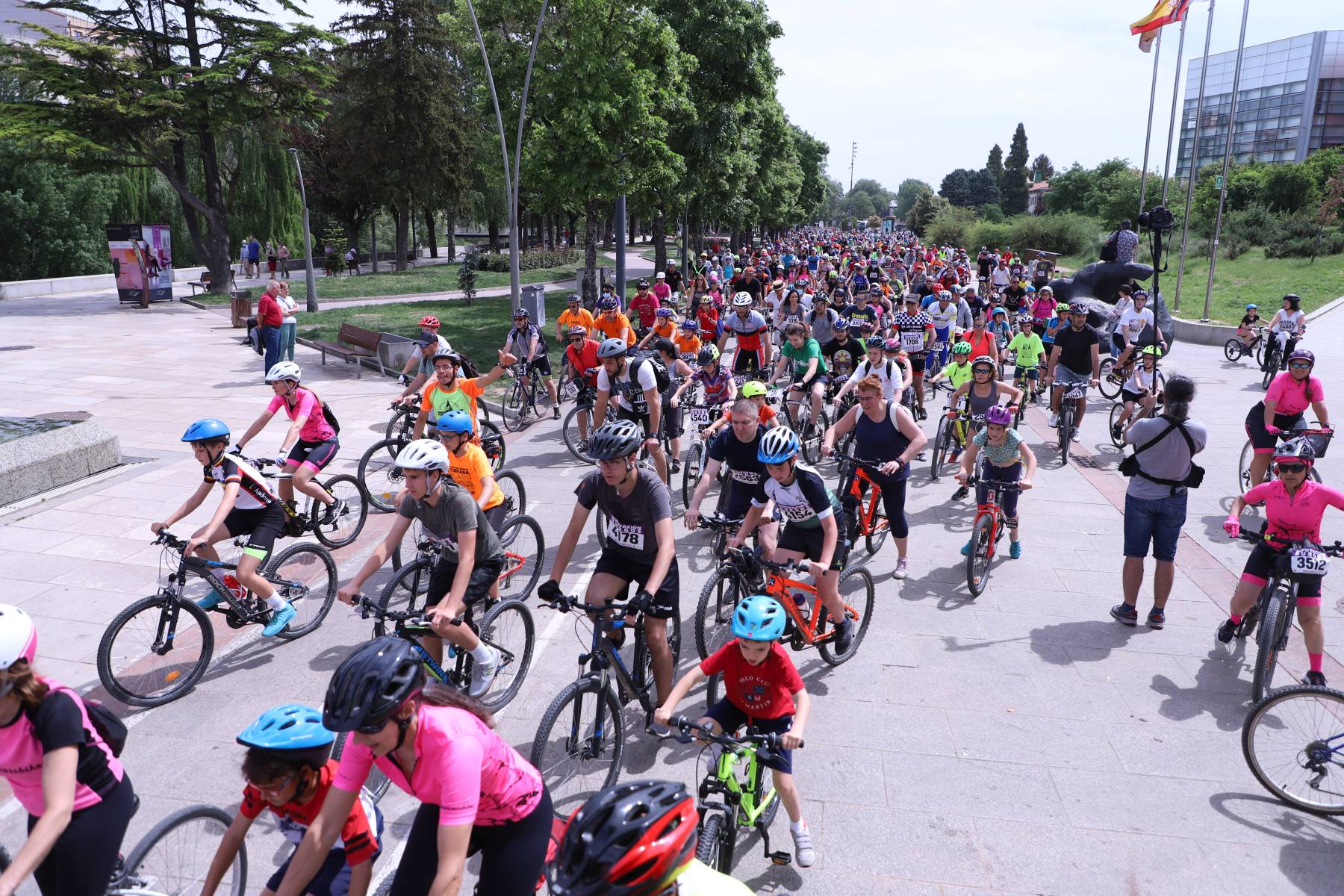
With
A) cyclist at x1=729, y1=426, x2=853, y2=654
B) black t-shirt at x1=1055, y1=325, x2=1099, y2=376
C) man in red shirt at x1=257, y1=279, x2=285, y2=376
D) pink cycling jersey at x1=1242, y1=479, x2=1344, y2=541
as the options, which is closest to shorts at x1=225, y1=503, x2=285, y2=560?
cyclist at x1=729, y1=426, x2=853, y2=654

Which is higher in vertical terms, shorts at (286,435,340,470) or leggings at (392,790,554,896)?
shorts at (286,435,340,470)

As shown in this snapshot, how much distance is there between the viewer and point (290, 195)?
4284 cm

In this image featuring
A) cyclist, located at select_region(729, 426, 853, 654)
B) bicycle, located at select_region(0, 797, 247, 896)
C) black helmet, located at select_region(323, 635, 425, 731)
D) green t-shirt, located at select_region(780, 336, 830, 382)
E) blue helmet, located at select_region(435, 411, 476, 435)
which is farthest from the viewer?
green t-shirt, located at select_region(780, 336, 830, 382)

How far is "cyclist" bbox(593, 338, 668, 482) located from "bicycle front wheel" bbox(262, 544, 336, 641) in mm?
3442

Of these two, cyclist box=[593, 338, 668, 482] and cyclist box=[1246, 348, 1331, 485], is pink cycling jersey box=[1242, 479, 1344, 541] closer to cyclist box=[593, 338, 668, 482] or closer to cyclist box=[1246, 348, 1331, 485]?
cyclist box=[1246, 348, 1331, 485]

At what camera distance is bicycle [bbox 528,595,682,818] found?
465cm

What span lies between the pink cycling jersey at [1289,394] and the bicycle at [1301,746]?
16.8 ft

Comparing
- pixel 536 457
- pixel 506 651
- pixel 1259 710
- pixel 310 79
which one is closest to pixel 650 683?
pixel 506 651

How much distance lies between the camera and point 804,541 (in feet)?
20.6

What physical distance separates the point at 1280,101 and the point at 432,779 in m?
131

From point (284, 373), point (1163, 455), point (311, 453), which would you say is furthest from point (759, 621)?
point (311, 453)

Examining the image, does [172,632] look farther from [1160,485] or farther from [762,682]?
[1160,485]

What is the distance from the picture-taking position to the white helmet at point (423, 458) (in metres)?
5.24

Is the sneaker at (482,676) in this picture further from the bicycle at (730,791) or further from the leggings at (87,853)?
the leggings at (87,853)
